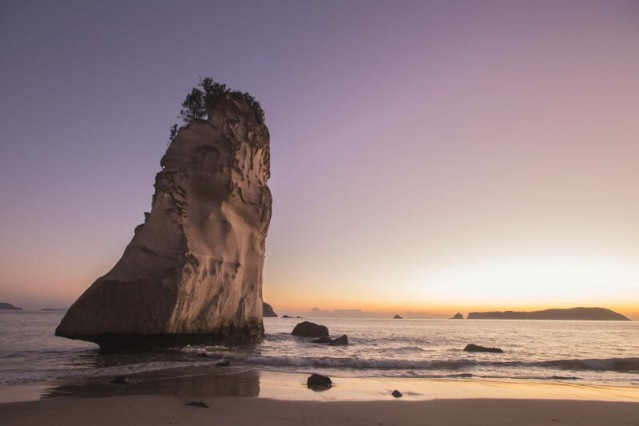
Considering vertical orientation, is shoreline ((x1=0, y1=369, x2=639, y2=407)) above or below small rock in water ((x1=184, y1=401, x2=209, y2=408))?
below

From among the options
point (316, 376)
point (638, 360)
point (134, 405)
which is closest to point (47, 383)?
point (134, 405)

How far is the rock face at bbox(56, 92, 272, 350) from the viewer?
1908cm

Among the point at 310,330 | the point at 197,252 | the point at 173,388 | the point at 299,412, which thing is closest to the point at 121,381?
the point at 173,388

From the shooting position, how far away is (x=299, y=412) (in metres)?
8.44

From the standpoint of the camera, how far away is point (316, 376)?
12609mm

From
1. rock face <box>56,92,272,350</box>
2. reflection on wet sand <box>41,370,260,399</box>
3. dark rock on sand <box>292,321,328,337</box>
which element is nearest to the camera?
reflection on wet sand <box>41,370,260,399</box>

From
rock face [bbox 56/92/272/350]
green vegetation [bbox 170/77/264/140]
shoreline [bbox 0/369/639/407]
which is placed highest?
green vegetation [bbox 170/77/264/140]

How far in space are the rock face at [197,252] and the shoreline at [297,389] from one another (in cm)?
686

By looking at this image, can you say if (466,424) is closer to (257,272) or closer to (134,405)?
(134,405)

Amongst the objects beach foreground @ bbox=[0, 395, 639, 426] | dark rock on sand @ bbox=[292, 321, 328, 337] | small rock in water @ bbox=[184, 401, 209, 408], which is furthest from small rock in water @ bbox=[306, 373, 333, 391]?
dark rock on sand @ bbox=[292, 321, 328, 337]

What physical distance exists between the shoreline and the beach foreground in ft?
2.24

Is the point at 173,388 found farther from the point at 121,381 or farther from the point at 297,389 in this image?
the point at 297,389

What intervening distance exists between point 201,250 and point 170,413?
16.0 meters

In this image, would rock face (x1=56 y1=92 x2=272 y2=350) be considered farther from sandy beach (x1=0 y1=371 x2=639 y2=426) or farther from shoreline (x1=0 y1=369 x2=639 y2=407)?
sandy beach (x1=0 y1=371 x2=639 y2=426)
